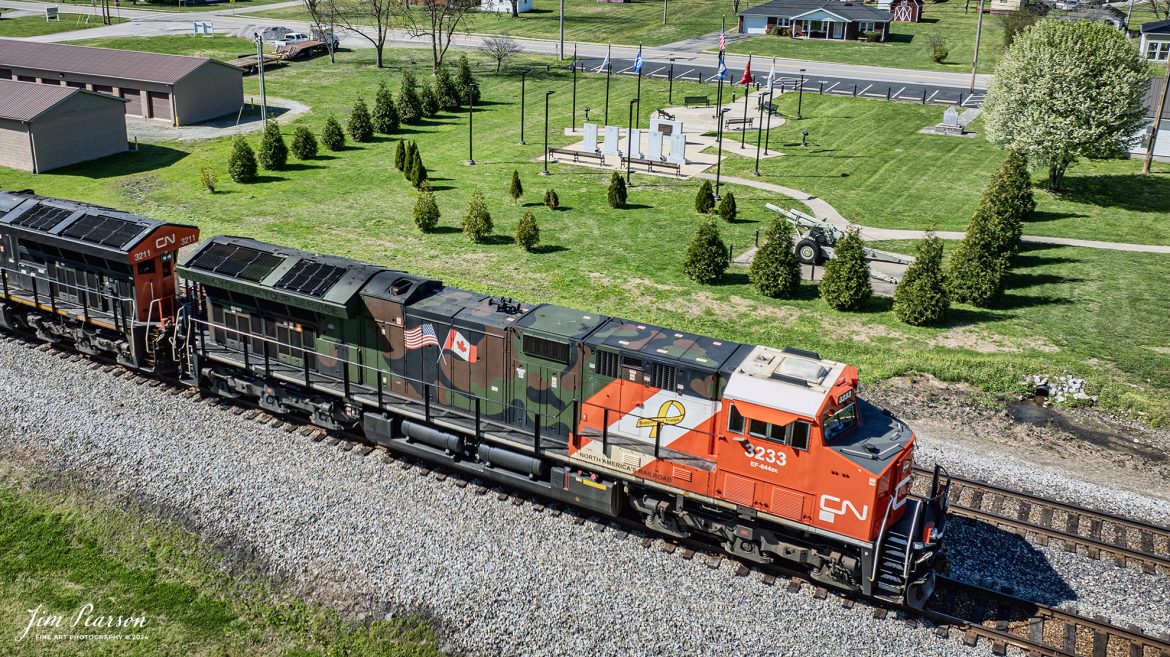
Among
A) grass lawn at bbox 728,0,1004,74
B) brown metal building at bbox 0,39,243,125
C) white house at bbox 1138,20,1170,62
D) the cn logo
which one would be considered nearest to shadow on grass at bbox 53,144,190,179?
brown metal building at bbox 0,39,243,125

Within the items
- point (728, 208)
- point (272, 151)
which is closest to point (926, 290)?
point (728, 208)

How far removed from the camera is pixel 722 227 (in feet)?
146

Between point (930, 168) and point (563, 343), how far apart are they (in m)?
41.9

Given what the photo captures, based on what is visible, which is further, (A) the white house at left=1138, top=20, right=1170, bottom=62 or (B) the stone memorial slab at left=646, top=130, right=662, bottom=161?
(A) the white house at left=1138, top=20, right=1170, bottom=62

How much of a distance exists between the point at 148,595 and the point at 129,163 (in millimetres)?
43178

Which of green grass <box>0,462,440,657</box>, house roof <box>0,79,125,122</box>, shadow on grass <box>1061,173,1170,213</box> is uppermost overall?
house roof <box>0,79,125,122</box>

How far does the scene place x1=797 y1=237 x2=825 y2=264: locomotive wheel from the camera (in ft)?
127

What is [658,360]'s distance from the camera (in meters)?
19.7

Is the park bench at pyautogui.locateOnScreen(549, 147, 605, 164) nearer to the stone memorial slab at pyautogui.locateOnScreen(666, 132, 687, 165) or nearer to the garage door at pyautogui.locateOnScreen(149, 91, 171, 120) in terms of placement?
the stone memorial slab at pyautogui.locateOnScreen(666, 132, 687, 165)

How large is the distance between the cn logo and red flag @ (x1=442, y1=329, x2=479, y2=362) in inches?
349

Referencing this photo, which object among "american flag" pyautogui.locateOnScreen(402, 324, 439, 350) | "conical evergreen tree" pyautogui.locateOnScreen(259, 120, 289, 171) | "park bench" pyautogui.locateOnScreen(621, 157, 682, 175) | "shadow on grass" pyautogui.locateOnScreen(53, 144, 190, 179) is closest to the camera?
"american flag" pyautogui.locateOnScreen(402, 324, 439, 350)

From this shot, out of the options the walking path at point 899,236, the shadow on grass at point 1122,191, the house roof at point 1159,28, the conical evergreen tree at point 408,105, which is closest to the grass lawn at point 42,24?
the conical evergreen tree at point 408,105

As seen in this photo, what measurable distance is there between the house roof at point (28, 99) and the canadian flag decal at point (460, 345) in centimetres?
4138

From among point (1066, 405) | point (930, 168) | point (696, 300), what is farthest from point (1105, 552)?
point (930, 168)
